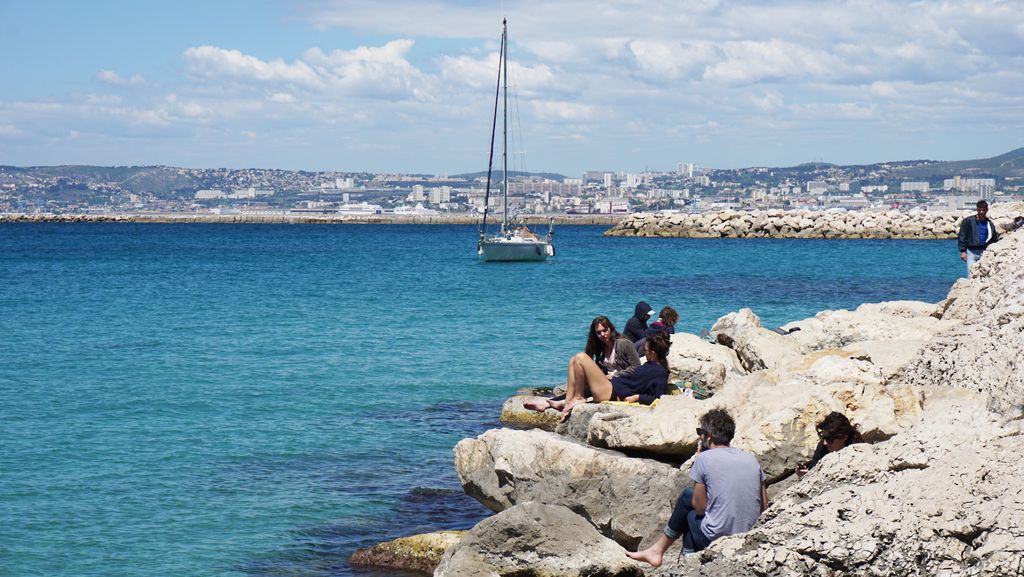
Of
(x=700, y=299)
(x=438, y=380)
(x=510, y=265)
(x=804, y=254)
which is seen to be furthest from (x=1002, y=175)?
(x=438, y=380)

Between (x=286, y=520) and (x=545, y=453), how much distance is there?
3.19m

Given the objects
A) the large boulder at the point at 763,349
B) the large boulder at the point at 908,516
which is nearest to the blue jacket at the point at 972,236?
the large boulder at the point at 763,349

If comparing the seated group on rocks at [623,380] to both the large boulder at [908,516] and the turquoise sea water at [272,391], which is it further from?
the large boulder at [908,516]

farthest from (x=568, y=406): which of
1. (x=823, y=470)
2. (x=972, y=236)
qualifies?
(x=972, y=236)

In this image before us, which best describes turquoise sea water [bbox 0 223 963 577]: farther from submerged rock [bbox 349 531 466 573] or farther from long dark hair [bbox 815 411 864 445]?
long dark hair [bbox 815 411 864 445]

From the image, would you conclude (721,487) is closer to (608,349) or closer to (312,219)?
(608,349)

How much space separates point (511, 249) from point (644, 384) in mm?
48219

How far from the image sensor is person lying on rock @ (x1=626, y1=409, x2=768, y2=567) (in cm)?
718

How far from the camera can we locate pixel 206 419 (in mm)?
16656

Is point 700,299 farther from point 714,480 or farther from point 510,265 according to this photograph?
point 714,480

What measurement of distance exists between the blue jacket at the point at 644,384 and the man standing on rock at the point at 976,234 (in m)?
6.77

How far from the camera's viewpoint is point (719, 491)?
7.22 metres

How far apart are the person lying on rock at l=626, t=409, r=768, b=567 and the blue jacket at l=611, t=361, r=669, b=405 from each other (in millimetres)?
4582

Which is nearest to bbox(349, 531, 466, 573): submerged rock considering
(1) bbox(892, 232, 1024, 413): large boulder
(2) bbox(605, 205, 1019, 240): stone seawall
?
(1) bbox(892, 232, 1024, 413): large boulder
